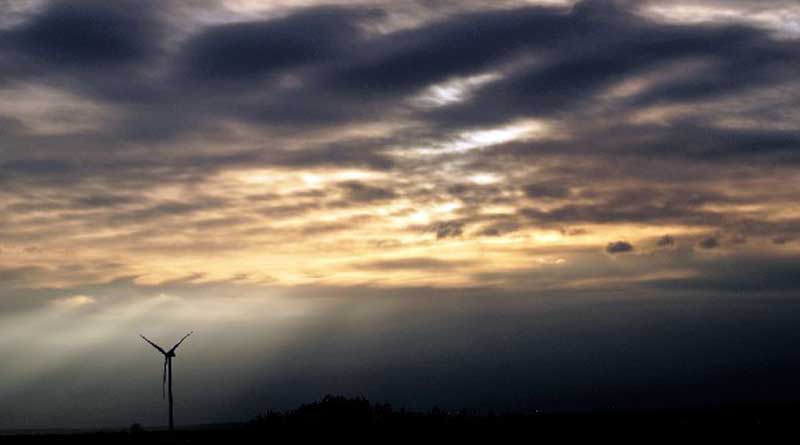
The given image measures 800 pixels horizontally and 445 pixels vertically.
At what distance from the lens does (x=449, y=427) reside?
280ft

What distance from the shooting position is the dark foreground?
270 ft

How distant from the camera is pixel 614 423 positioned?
90.9m

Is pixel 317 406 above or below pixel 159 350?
below

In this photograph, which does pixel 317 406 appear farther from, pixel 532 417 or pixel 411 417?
pixel 532 417

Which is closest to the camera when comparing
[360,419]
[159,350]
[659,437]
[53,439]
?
[659,437]

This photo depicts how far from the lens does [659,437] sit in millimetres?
80625

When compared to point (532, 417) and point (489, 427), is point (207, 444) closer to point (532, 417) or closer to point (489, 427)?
point (489, 427)

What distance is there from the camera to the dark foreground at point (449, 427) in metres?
82.4

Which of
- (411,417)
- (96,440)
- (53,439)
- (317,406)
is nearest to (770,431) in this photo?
(411,417)

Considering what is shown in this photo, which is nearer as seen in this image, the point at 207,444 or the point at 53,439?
the point at 207,444

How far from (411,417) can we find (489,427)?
7.58 metres

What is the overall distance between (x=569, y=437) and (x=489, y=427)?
797 centimetres

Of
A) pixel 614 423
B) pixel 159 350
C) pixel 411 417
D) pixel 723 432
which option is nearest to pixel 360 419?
pixel 411 417

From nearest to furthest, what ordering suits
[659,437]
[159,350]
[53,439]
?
[659,437] < [53,439] < [159,350]
